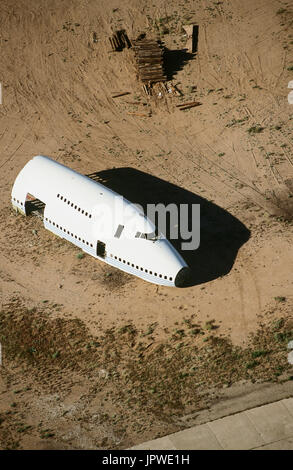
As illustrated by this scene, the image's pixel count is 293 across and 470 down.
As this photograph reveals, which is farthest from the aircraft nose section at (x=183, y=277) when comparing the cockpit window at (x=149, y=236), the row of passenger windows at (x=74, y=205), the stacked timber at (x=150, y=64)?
the stacked timber at (x=150, y=64)

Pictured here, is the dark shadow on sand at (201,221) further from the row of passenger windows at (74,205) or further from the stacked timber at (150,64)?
the stacked timber at (150,64)

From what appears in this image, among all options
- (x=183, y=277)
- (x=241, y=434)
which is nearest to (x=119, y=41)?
(x=183, y=277)

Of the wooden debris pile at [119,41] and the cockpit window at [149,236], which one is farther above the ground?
the wooden debris pile at [119,41]

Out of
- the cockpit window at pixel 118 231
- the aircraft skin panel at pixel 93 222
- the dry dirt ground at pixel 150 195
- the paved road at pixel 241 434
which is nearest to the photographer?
the paved road at pixel 241 434

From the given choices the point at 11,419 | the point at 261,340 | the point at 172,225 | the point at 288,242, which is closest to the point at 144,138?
the point at 172,225

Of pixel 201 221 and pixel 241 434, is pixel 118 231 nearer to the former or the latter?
pixel 201 221

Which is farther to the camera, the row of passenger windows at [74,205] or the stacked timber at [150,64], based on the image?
the stacked timber at [150,64]

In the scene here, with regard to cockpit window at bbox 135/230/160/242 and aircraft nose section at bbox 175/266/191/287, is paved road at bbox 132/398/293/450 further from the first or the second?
cockpit window at bbox 135/230/160/242
